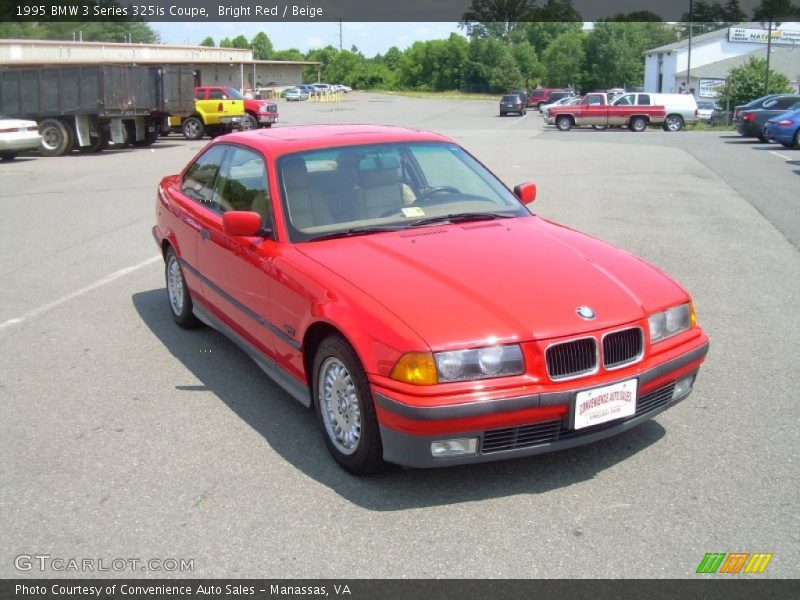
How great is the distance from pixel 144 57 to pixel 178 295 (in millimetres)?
49127

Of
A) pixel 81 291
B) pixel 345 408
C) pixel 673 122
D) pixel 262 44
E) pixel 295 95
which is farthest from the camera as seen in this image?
pixel 262 44

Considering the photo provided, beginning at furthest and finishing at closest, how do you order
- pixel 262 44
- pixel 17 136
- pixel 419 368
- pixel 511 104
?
pixel 262 44, pixel 511 104, pixel 17 136, pixel 419 368

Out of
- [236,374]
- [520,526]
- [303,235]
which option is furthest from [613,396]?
[236,374]

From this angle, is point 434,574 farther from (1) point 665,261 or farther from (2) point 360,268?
(1) point 665,261

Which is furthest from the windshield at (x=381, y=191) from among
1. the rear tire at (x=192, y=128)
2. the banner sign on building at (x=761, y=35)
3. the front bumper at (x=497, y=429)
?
the banner sign on building at (x=761, y=35)

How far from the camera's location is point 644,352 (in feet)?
13.2

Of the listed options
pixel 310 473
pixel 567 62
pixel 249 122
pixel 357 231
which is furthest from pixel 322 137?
pixel 567 62

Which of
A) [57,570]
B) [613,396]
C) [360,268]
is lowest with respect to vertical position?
[57,570]

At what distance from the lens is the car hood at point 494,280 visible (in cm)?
379

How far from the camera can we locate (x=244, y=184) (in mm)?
5465

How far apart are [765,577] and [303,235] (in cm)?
284

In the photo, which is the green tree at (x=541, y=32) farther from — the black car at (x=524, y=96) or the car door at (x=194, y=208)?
the car door at (x=194, y=208)

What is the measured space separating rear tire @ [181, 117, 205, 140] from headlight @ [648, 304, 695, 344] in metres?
28.6

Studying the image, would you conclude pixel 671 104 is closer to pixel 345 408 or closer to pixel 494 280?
pixel 494 280
